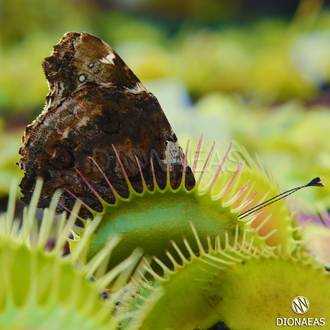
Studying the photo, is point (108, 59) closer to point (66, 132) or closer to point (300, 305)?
point (66, 132)

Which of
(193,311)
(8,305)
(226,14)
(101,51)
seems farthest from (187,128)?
(226,14)

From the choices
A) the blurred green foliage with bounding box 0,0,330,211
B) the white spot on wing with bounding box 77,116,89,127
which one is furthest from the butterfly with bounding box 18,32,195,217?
the blurred green foliage with bounding box 0,0,330,211

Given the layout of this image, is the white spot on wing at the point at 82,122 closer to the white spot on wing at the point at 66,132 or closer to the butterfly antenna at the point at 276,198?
the white spot on wing at the point at 66,132

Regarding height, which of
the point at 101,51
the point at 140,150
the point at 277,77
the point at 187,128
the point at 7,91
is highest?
the point at 277,77

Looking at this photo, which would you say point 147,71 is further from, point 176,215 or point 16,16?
point 176,215

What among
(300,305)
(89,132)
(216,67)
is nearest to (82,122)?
(89,132)

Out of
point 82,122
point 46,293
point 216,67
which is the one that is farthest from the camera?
point 216,67

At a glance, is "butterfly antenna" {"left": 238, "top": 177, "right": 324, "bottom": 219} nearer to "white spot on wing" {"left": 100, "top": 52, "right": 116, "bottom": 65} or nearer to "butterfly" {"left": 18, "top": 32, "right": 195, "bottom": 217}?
"butterfly" {"left": 18, "top": 32, "right": 195, "bottom": 217}
